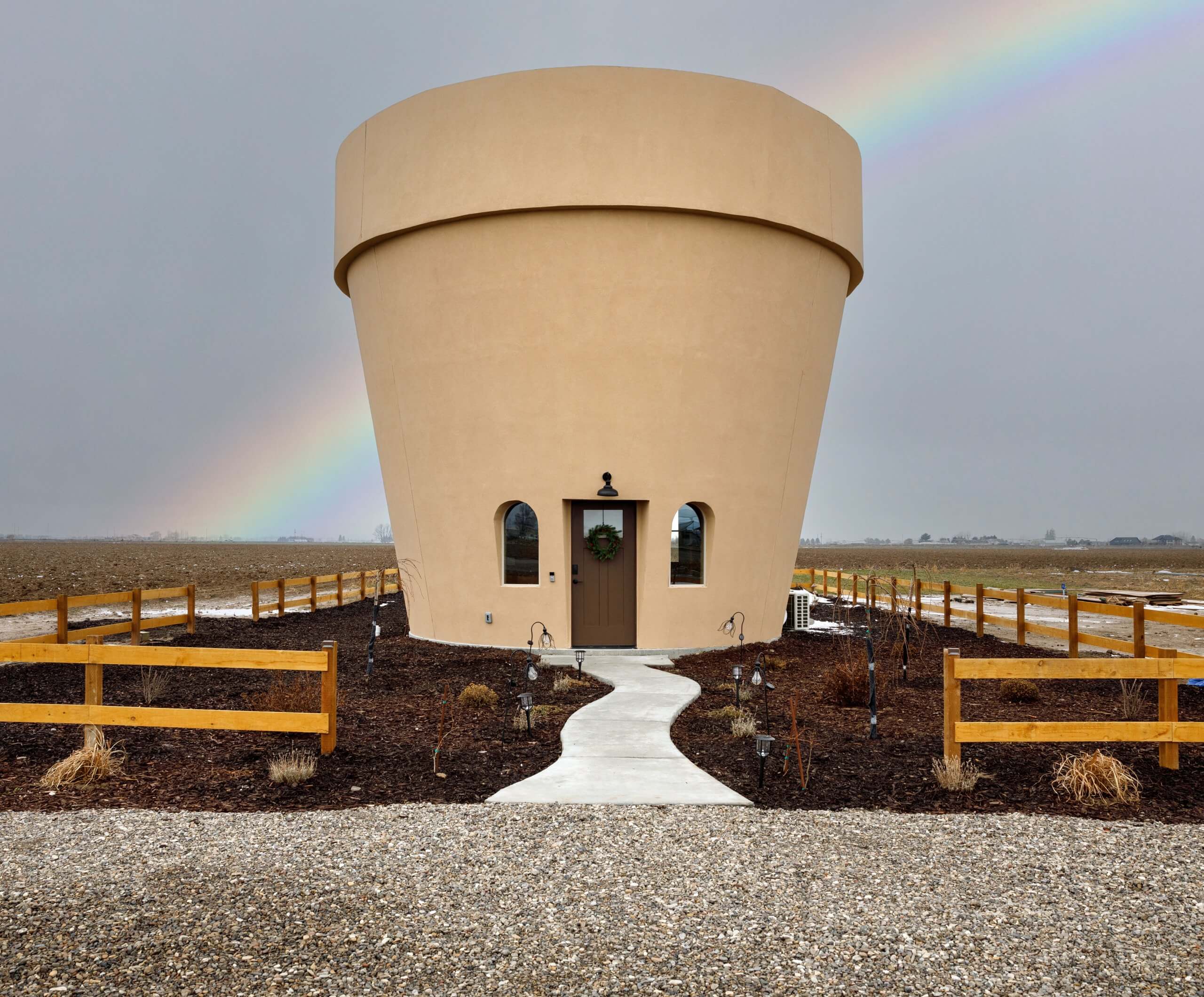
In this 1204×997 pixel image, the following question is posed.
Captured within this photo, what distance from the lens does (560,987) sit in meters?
3.45

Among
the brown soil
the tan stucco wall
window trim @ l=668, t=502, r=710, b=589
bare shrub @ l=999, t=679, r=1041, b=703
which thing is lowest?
the brown soil

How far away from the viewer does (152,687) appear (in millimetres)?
9594

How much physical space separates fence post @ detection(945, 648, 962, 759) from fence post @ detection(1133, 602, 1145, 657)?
5561 millimetres

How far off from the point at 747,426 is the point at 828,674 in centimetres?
443

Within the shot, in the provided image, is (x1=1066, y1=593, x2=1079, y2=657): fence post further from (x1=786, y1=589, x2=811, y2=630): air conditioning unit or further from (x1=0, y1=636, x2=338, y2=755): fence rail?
(x1=0, y1=636, x2=338, y2=755): fence rail

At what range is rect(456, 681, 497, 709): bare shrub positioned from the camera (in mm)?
9242

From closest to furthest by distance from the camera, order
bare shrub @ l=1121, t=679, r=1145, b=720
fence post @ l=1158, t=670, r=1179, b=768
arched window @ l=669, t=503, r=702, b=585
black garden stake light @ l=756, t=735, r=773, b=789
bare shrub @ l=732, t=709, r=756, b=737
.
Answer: black garden stake light @ l=756, t=735, r=773, b=789 < fence post @ l=1158, t=670, r=1179, b=768 < bare shrub @ l=732, t=709, r=756, b=737 < bare shrub @ l=1121, t=679, r=1145, b=720 < arched window @ l=669, t=503, r=702, b=585

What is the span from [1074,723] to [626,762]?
11.0ft

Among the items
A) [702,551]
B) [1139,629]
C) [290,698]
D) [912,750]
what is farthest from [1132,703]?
[290,698]

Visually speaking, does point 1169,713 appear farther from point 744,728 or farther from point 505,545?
point 505,545

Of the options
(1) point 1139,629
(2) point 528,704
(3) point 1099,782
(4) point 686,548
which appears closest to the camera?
(3) point 1099,782

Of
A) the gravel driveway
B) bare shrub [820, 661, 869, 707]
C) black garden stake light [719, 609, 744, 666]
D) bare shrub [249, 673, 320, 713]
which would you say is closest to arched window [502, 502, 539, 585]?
black garden stake light [719, 609, 744, 666]

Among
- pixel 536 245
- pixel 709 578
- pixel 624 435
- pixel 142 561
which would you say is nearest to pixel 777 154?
pixel 536 245

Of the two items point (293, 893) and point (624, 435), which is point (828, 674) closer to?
point (624, 435)
